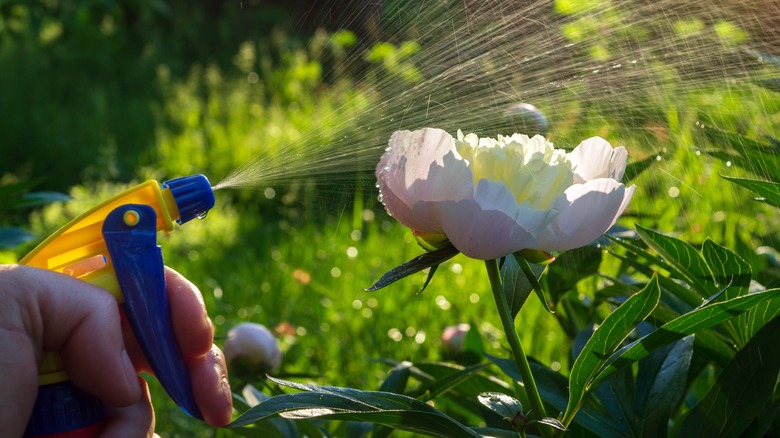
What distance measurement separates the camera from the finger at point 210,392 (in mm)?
809

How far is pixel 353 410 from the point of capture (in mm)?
775

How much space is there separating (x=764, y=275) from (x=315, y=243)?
153cm

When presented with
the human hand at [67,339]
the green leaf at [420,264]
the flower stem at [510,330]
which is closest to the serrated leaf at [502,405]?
the flower stem at [510,330]

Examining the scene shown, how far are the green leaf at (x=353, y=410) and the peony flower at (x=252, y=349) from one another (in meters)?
0.53

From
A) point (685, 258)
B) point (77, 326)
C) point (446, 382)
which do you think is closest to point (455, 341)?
point (446, 382)

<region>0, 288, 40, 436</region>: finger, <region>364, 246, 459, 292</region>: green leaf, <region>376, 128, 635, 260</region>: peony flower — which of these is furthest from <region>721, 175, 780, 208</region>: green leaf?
<region>0, 288, 40, 436</region>: finger

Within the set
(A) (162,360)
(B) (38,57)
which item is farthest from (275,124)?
→ (A) (162,360)

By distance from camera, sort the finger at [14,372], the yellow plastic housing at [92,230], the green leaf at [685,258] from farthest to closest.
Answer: the green leaf at [685,258] < the yellow plastic housing at [92,230] < the finger at [14,372]

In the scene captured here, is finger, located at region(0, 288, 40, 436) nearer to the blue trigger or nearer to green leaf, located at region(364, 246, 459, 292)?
the blue trigger

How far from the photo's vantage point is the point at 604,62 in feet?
4.37

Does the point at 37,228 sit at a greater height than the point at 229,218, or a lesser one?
greater

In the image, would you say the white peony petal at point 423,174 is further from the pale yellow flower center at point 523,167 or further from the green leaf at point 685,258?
the green leaf at point 685,258

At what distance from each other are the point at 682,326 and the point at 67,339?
497 millimetres

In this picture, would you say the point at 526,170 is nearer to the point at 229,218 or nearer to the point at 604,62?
the point at 604,62
